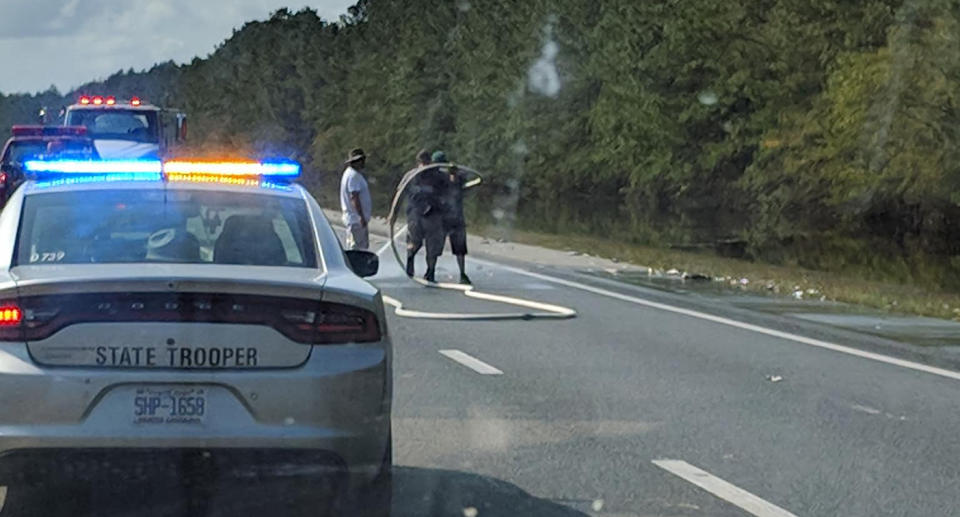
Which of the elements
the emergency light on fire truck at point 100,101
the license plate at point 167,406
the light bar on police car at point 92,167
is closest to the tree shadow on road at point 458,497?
the license plate at point 167,406

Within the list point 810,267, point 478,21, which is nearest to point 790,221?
point 810,267

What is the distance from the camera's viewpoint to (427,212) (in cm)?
2189

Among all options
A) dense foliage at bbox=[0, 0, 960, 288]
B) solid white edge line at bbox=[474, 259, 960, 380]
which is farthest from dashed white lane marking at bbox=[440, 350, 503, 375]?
dense foliage at bbox=[0, 0, 960, 288]

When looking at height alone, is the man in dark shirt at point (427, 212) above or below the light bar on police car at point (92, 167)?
below

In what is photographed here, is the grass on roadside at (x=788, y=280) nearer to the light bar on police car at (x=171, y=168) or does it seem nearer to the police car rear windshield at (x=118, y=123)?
the police car rear windshield at (x=118, y=123)

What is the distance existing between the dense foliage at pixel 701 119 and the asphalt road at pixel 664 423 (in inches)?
665

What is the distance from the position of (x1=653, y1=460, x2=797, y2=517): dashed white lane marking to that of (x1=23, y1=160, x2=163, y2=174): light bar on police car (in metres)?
2.99

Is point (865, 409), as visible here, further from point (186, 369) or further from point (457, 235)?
point (457, 235)

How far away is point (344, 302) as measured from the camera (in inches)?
256

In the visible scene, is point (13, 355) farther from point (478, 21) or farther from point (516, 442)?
point (478, 21)

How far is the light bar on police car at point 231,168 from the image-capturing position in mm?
8195

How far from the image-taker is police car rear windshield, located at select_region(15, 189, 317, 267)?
273 inches

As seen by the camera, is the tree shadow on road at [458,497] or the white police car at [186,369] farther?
the tree shadow on road at [458,497]

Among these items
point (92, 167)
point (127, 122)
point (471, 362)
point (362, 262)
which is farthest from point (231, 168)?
point (127, 122)
